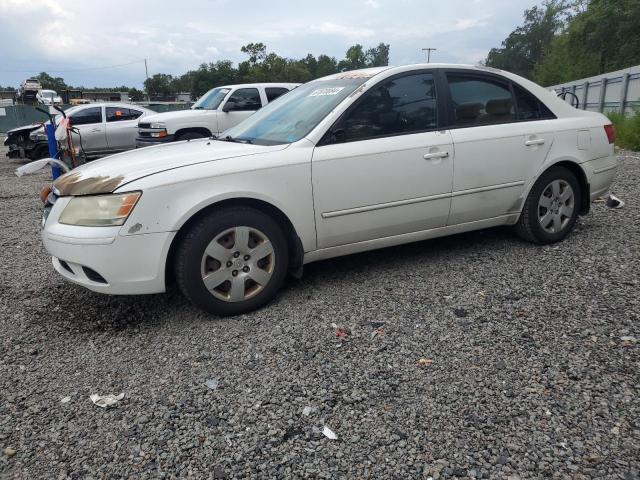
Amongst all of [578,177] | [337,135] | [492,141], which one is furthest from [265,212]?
[578,177]

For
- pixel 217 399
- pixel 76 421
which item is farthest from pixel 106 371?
pixel 217 399

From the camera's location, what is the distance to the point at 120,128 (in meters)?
13.1

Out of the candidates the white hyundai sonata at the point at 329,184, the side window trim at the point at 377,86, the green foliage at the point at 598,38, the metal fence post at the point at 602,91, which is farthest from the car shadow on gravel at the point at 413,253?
the green foliage at the point at 598,38

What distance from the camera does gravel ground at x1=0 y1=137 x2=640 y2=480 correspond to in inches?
82.4

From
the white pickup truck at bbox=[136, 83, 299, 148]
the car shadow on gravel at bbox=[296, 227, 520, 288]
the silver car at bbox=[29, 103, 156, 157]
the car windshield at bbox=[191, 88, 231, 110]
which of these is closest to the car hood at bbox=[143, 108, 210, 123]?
the white pickup truck at bbox=[136, 83, 299, 148]

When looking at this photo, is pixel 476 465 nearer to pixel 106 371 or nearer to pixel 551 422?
pixel 551 422

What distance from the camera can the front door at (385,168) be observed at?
11.6 feet

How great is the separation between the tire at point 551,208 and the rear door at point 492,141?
15 centimetres

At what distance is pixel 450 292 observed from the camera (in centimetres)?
366

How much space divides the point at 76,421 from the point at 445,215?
2.94 metres

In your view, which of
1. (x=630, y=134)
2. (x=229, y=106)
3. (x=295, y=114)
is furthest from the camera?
(x=630, y=134)

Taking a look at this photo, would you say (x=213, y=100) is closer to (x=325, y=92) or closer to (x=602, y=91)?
(x=325, y=92)

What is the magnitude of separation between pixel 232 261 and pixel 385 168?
1.32m

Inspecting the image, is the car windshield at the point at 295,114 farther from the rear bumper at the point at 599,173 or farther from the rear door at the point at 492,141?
the rear bumper at the point at 599,173
